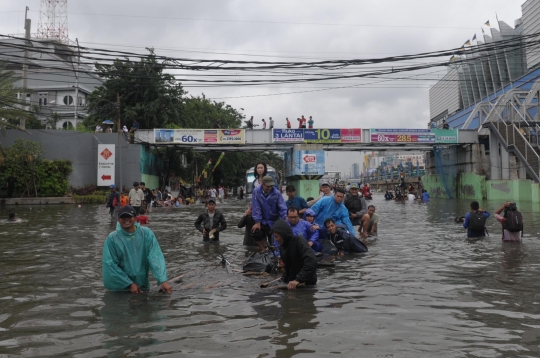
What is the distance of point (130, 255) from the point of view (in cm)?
625

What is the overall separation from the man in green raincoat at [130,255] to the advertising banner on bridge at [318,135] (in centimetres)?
3258

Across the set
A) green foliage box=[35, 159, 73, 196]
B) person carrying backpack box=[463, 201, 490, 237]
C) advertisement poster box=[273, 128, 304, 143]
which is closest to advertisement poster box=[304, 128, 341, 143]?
advertisement poster box=[273, 128, 304, 143]

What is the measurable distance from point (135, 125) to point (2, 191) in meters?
9.93

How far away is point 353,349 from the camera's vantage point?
4.48 m

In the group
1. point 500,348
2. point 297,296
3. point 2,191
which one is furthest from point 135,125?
point 500,348

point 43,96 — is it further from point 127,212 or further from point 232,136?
point 127,212

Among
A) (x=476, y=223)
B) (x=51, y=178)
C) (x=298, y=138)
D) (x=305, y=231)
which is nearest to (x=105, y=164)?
(x=51, y=178)

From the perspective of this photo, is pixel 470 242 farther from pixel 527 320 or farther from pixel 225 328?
pixel 225 328

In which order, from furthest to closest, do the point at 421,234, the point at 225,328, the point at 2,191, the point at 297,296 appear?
the point at 2,191 → the point at 421,234 → the point at 297,296 → the point at 225,328

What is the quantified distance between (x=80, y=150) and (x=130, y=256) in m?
31.2

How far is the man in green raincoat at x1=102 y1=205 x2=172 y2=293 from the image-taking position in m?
6.18

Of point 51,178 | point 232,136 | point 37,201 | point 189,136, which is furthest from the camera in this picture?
point 232,136

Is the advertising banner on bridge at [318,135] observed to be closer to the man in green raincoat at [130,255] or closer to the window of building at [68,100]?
the man in green raincoat at [130,255]

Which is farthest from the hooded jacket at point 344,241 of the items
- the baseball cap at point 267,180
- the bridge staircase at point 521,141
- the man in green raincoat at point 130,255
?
the bridge staircase at point 521,141
